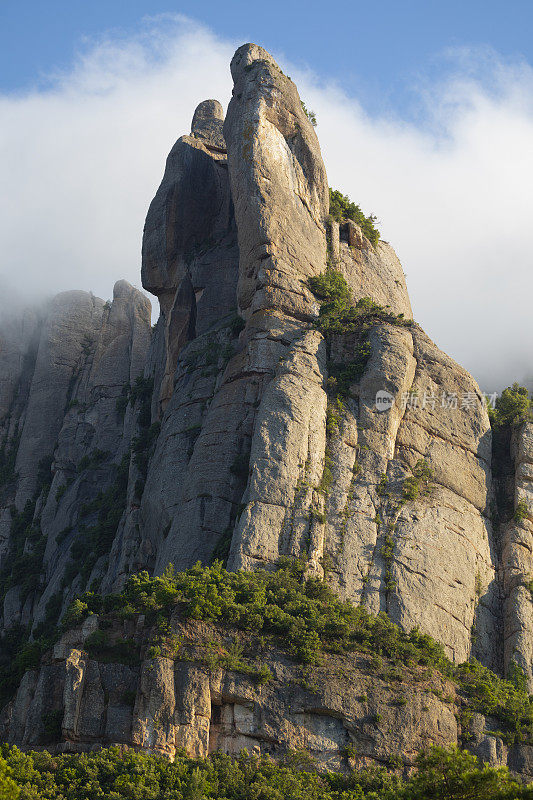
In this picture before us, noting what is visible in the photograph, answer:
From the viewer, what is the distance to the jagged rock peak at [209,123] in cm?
7462

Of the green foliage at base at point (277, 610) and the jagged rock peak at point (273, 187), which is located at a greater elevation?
the jagged rock peak at point (273, 187)

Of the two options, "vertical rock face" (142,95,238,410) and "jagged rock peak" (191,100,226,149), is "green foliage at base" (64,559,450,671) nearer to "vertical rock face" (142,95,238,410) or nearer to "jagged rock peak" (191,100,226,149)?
"vertical rock face" (142,95,238,410)

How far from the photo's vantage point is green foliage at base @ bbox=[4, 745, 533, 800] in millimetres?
29609

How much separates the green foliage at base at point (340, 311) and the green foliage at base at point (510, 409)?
18.6 feet

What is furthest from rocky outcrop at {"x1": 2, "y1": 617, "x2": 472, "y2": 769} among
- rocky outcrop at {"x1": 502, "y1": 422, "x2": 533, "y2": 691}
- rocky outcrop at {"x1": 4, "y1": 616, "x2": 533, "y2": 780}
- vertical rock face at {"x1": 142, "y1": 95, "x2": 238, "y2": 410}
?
vertical rock face at {"x1": 142, "y1": 95, "x2": 238, "y2": 410}

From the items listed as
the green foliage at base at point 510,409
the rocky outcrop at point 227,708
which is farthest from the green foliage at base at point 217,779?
the green foliage at base at point 510,409

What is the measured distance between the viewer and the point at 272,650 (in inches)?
1549

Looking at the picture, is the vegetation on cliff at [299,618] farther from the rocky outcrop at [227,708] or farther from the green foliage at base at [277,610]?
the rocky outcrop at [227,708]

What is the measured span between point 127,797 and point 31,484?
46076 mm

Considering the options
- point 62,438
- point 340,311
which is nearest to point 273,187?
point 340,311

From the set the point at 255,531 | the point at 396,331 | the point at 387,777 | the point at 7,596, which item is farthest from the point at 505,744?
the point at 7,596

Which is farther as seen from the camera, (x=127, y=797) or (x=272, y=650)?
(x=272, y=650)

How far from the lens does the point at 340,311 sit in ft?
180

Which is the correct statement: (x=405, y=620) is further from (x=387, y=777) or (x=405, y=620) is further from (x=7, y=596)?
(x=7, y=596)
